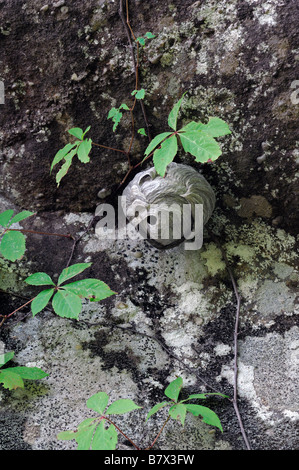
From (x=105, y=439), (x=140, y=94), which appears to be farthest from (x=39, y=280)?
(x=140, y=94)

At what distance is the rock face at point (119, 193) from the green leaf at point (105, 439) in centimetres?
30

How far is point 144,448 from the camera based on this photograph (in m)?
1.39

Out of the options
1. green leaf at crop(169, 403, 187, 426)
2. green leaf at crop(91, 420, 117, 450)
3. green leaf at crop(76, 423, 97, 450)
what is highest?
green leaf at crop(91, 420, 117, 450)

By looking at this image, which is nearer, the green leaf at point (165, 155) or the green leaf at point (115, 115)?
the green leaf at point (165, 155)

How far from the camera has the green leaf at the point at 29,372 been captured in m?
1.46

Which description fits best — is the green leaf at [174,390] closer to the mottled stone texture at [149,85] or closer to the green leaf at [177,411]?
the green leaf at [177,411]

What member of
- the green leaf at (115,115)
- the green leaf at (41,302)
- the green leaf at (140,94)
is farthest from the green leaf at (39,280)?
the green leaf at (140,94)

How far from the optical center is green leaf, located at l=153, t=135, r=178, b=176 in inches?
50.6

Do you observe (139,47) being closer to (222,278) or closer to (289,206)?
(289,206)

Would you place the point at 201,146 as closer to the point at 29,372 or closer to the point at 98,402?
the point at 98,402

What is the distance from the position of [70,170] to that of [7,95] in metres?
0.39

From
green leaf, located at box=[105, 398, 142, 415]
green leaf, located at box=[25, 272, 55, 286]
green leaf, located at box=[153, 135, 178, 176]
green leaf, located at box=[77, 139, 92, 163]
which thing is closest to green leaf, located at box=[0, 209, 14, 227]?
green leaf, located at box=[25, 272, 55, 286]

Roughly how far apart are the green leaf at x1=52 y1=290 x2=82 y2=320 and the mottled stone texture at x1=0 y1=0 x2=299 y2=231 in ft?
1.92

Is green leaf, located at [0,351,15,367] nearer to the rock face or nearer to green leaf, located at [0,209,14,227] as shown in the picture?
the rock face
